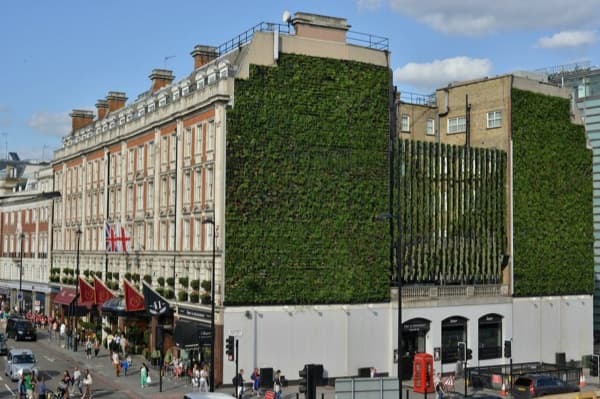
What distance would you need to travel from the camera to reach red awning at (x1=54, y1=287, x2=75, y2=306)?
80250 millimetres

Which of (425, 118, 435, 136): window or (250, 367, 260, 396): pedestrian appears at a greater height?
(425, 118, 435, 136): window

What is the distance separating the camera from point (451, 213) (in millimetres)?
60312

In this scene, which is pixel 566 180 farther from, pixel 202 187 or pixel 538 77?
pixel 202 187

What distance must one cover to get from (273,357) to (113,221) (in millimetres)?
28265

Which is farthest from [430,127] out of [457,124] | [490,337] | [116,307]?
[116,307]

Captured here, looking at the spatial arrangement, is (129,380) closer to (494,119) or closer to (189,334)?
(189,334)

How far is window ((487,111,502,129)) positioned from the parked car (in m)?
23.2

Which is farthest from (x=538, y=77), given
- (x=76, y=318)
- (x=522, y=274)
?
(x=76, y=318)

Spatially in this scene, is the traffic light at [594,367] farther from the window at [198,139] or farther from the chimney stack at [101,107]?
the chimney stack at [101,107]

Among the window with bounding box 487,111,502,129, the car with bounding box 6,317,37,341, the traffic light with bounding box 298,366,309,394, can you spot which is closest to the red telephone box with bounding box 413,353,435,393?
the traffic light with bounding box 298,366,309,394

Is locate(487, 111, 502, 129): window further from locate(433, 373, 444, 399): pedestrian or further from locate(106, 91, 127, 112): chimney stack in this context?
locate(106, 91, 127, 112): chimney stack

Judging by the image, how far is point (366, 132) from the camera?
56.0 m

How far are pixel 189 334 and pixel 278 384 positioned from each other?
850cm

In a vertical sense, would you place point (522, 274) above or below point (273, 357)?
above
